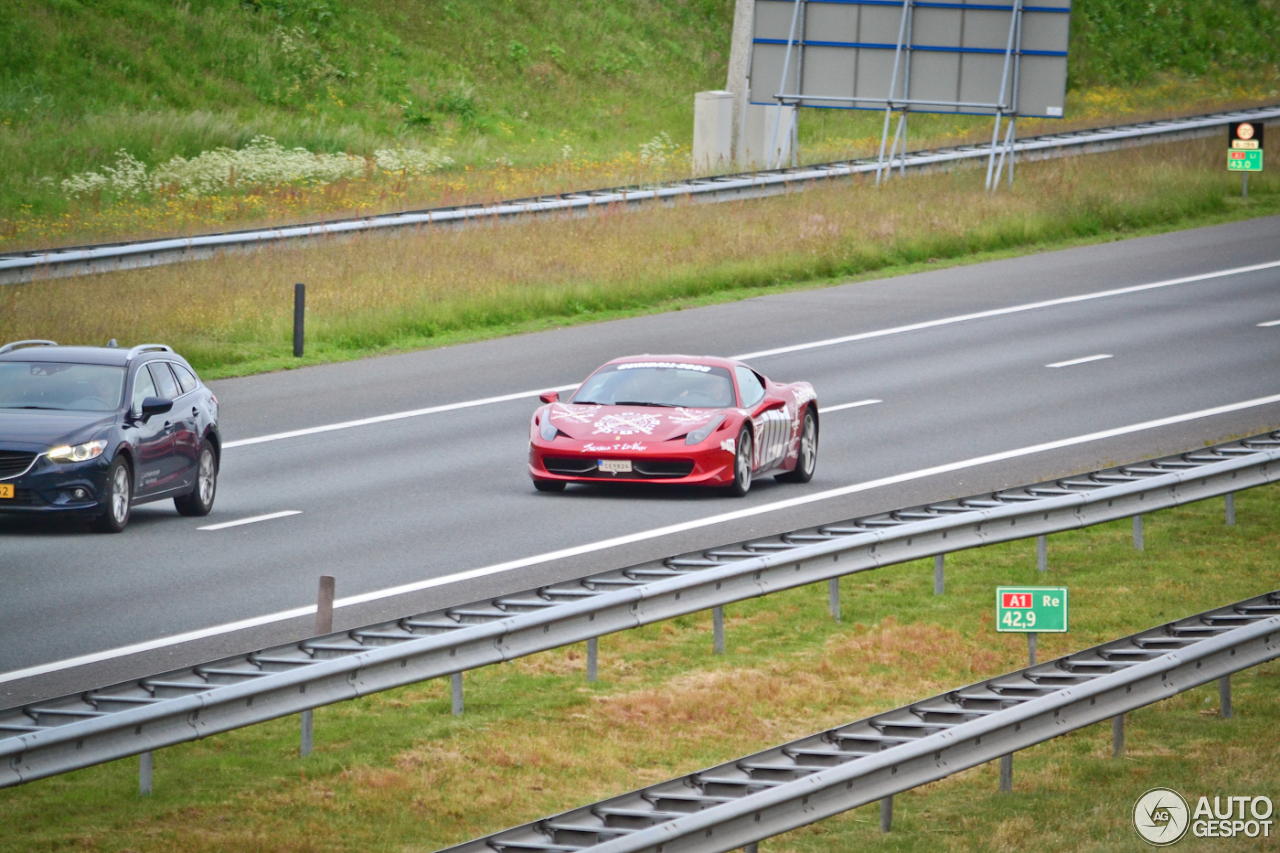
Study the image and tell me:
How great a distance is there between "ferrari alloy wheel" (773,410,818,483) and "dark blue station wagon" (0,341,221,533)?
5925 millimetres

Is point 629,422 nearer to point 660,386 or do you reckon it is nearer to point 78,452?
point 660,386

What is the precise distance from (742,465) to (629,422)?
4.03 feet

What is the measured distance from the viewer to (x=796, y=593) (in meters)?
15.2

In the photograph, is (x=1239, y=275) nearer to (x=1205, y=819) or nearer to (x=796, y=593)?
(x=796, y=593)

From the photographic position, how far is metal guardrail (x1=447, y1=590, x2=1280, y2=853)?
330 inches

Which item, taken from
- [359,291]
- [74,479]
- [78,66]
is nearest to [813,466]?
[74,479]

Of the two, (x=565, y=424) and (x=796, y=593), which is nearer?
(x=796, y=593)

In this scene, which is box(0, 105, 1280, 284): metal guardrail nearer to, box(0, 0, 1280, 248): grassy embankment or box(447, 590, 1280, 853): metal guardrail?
box(0, 0, 1280, 248): grassy embankment

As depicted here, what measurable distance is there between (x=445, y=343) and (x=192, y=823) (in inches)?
760

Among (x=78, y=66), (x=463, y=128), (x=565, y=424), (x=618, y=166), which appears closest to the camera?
(x=565, y=424)

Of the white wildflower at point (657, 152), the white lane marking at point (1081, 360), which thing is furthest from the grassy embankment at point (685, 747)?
the white wildflower at point (657, 152)

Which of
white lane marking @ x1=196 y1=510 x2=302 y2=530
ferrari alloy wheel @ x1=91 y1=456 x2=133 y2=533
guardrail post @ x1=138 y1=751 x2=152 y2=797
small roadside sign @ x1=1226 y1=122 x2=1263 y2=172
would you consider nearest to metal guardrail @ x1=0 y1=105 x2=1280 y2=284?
small roadside sign @ x1=1226 y1=122 x2=1263 y2=172

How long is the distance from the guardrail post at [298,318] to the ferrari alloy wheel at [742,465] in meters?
9.67

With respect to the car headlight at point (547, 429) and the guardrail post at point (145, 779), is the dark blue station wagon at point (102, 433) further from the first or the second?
the guardrail post at point (145, 779)
